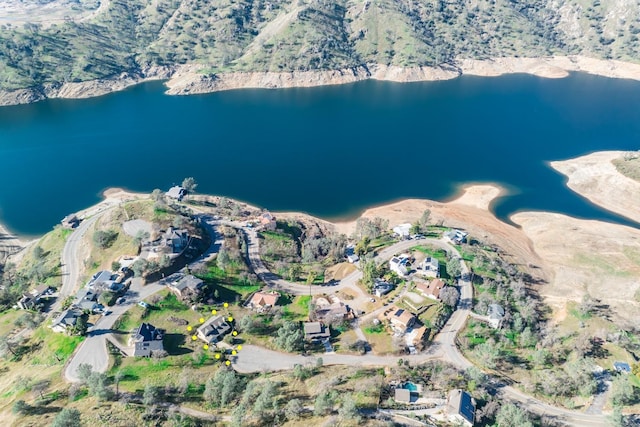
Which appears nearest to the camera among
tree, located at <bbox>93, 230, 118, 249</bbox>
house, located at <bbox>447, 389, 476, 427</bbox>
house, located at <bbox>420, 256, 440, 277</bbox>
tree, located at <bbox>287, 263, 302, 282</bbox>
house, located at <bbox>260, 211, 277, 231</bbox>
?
house, located at <bbox>447, 389, 476, 427</bbox>

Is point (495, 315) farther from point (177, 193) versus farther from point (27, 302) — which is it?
point (177, 193)

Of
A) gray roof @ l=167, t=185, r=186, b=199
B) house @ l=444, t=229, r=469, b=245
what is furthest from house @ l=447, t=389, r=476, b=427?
gray roof @ l=167, t=185, r=186, b=199

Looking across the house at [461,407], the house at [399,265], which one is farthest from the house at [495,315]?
the house at [461,407]

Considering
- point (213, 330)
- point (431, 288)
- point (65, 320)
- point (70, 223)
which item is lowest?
point (213, 330)

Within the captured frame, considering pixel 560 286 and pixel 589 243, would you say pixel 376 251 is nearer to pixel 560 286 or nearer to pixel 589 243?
pixel 560 286

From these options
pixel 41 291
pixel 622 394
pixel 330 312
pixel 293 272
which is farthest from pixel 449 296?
pixel 41 291

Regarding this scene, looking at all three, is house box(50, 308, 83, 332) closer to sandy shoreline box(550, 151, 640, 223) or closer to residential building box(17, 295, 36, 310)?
residential building box(17, 295, 36, 310)
